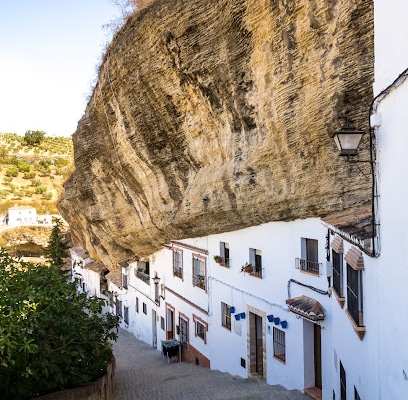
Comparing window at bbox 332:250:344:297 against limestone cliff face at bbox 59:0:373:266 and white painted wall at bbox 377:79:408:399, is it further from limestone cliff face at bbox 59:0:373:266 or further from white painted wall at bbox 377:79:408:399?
white painted wall at bbox 377:79:408:399

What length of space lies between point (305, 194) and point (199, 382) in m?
7.04

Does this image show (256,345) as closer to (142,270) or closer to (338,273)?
(338,273)

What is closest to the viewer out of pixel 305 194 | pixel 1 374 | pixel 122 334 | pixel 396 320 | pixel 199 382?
pixel 396 320

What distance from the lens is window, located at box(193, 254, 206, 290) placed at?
58.6 feet

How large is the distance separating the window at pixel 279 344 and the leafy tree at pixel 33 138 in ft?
295

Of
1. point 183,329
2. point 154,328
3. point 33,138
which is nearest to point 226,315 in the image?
point 183,329

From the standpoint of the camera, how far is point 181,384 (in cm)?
1448

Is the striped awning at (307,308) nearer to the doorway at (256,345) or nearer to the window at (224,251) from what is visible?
the doorway at (256,345)

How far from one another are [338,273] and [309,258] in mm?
2555

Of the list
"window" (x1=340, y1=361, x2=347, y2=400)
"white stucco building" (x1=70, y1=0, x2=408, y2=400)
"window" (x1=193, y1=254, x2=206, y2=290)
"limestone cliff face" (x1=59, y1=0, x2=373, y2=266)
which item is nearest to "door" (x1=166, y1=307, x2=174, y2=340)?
"white stucco building" (x1=70, y1=0, x2=408, y2=400)

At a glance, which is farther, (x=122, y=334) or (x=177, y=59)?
(x=122, y=334)

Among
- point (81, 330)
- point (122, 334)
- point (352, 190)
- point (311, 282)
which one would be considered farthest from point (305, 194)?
point (122, 334)

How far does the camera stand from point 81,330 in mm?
10898

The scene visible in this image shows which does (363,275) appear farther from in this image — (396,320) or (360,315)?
(396,320)
